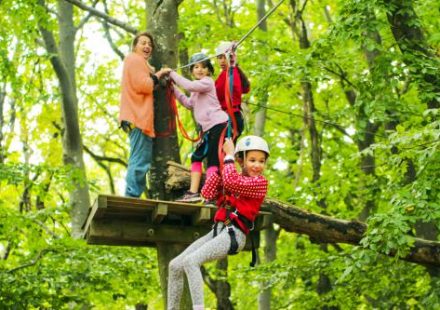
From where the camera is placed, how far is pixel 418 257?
7.46 metres

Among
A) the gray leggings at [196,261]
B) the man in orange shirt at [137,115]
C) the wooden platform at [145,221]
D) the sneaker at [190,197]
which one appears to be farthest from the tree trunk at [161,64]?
the gray leggings at [196,261]

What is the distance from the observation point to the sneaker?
20.0 ft

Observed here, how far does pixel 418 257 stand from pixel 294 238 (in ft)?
31.7

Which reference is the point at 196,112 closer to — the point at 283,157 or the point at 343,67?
the point at 343,67

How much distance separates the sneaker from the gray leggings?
2.78 ft

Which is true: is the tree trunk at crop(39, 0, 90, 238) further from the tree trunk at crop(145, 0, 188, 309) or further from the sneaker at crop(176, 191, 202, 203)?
the sneaker at crop(176, 191, 202, 203)

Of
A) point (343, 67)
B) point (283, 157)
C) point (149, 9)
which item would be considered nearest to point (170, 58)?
point (149, 9)

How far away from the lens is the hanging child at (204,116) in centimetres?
617

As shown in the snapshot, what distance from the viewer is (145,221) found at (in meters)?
Answer: 5.97

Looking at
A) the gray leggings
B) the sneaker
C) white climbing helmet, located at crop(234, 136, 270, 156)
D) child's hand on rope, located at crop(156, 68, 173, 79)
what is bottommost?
the gray leggings

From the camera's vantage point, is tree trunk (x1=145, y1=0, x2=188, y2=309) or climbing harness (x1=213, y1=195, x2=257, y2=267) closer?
climbing harness (x1=213, y1=195, x2=257, y2=267)

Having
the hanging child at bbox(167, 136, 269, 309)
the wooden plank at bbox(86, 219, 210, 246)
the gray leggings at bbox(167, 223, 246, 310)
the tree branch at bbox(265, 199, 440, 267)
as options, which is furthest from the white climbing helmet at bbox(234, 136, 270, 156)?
the tree branch at bbox(265, 199, 440, 267)

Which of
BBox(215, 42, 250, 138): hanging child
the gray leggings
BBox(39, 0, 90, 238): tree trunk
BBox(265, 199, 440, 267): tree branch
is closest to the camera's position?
the gray leggings

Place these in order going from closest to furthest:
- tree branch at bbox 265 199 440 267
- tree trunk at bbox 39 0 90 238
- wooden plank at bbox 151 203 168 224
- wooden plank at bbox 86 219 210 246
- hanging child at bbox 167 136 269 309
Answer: hanging child at bbox 167 136 269 309 < wooden plank at bbox 151 203 168 224 < wooden plank at bbox 86 219 210 246 < tree branch at bbox 265 199 440 267 < tree trunk at bbox 39 0 90 238
